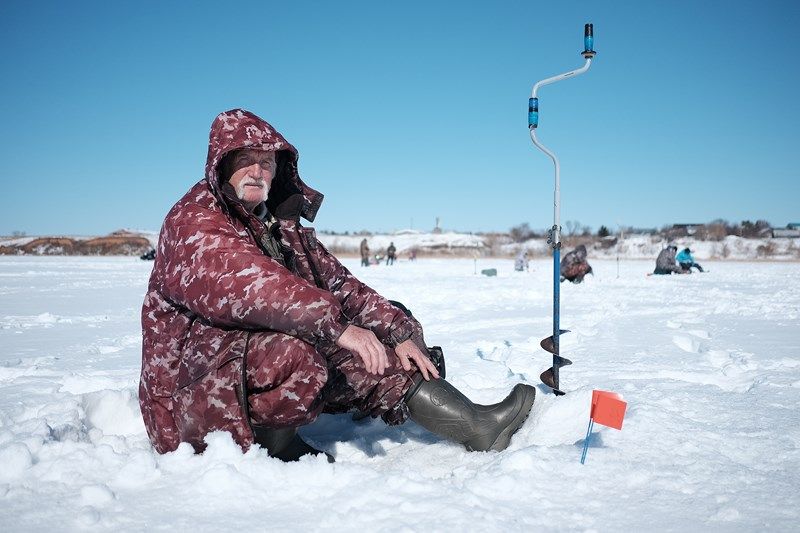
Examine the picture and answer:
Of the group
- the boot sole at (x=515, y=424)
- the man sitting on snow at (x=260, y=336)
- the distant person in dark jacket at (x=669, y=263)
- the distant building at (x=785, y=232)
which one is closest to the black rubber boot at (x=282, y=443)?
the man sitting on snow at (x=260, y=336)

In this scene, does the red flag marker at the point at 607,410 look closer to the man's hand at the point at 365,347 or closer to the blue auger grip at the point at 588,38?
the man's hand at the point at 365,347

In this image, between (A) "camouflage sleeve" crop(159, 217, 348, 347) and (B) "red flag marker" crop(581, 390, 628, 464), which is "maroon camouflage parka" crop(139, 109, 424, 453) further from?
(B) "red flag marker" crop(581, 390, 628, 464)

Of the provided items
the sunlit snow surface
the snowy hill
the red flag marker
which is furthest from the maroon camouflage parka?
the snowy hill

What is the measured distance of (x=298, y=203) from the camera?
91.8 inches

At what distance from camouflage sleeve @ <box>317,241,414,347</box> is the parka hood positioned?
0.20 meters

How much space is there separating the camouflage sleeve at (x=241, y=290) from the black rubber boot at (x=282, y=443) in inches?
14.0

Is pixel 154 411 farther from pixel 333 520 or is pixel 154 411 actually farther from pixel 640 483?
pixel 640 483

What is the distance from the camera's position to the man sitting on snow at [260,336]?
176cm

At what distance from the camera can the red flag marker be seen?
1.87 m

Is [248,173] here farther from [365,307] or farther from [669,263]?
[669,263]

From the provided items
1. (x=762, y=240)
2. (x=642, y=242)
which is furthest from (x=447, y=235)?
(x=762, y=240)

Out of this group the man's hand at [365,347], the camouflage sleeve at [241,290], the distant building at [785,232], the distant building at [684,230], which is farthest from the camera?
the distant building at [684,230]

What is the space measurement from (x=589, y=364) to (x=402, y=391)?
227cm

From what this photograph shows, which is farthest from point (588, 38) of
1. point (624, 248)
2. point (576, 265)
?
point (624, 248)
